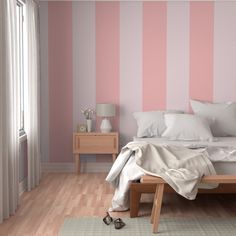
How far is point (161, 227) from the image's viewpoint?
12.6 ft

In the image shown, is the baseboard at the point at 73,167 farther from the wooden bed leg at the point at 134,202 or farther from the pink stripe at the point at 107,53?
the wooden bed leg at the point at 134,202

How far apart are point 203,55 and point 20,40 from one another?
259 cm

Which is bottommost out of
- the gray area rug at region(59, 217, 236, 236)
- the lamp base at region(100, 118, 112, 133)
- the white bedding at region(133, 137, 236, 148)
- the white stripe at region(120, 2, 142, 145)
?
the gray area rug at region(59, 217, 236, 236)

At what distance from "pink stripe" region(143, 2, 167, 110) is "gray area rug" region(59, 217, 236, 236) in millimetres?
2723

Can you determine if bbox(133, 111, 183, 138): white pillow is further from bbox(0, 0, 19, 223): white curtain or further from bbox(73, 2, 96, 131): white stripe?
bbox(0, 0, 19, 223): white curtain

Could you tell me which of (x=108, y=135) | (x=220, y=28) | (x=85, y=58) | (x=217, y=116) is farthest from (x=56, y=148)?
(x=220, y=28)

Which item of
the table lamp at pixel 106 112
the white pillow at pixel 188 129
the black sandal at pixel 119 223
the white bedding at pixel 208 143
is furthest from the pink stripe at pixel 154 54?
A: the black sandal at pixel 119 223

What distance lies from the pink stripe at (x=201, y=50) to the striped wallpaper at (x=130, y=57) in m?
0.01

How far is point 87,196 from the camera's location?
16.4ft

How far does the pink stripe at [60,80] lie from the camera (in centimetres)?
646

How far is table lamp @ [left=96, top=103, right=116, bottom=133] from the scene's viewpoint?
6.21 meters

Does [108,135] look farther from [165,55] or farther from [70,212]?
[70,212]

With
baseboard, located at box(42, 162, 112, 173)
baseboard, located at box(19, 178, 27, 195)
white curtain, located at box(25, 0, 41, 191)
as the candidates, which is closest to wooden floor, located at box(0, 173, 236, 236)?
baseboard, located at box(19, 178, 27, 195)

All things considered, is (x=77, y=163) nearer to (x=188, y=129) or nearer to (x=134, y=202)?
(x=188, y=129)
